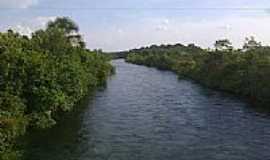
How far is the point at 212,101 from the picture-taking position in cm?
5353

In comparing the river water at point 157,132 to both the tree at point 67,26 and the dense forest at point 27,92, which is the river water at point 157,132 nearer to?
the dense forest at point 27,92

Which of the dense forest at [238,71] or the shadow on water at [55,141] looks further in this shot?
the dense forest at [238,71]

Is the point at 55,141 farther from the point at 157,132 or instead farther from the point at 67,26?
the point at 67,26

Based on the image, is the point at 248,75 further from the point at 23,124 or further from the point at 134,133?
the point at 23,124

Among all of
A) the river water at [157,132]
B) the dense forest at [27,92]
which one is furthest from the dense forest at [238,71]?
the dense forest at [27,92]

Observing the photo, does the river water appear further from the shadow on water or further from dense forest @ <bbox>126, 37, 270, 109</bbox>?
dense forest @ <bbox>126, 37, 270, 109</bbox>

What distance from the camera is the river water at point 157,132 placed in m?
28.5

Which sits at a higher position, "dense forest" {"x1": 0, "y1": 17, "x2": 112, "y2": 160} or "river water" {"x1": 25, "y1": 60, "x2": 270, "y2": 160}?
"dense forest" {"x1": 0, "y1": 17, "x2": 112, "y2": 160}

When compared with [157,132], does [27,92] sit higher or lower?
higher

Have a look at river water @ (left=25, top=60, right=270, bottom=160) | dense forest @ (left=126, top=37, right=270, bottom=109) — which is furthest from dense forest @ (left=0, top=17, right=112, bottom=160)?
dense forest @ (left=126, top=37, right=270, bottom=109)

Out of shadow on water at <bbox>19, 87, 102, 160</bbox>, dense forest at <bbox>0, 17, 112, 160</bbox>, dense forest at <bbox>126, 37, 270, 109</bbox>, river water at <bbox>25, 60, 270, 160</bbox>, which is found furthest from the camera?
dense forest at <bbox>126, 37, 270, 109</bbox>

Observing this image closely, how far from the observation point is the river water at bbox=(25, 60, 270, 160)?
28.5m

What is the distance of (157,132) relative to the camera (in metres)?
35.6

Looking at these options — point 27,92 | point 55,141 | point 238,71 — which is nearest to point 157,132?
point 55,141
